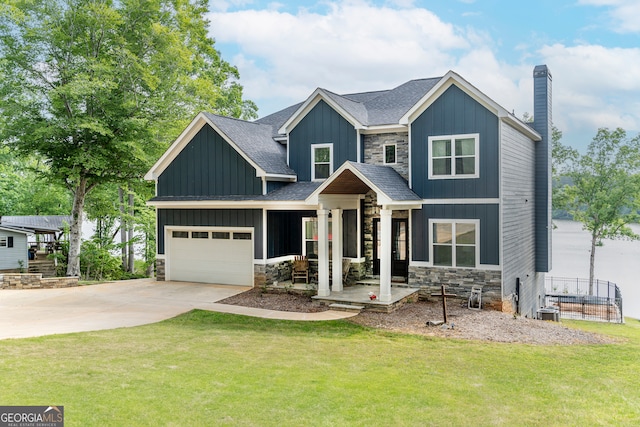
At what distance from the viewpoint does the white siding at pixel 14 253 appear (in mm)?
26414

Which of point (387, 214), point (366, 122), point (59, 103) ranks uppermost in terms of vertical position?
point (59, 103)

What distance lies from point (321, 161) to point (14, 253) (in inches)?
785

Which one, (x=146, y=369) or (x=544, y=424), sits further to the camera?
(x=146, y=369)

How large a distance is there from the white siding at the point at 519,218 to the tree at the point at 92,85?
1446cm

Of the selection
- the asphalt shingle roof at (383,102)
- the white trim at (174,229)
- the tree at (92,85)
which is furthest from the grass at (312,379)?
the tree at (92,85)

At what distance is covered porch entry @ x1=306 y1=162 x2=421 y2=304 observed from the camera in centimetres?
1310

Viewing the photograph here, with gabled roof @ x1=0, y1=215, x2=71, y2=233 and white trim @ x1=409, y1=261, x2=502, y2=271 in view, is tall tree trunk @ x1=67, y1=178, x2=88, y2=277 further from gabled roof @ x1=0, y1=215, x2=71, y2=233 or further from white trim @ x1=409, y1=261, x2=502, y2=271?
white trim @ x1=409, y1=261, x2=502, y2=271

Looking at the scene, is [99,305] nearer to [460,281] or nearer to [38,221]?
[460,281]

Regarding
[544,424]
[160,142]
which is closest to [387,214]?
[544,424]

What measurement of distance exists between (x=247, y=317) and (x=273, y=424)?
6.68 m

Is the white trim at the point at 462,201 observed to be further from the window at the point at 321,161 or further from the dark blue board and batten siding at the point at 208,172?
the dark blue board and batten siding at the point at 208,172

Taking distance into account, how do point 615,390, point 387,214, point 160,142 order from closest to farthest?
1. point 615,390
2. point 387,214
3. point 160,142

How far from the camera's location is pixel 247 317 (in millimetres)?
12164

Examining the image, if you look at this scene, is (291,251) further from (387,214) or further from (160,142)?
(160,142)
